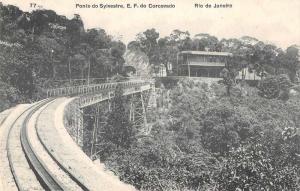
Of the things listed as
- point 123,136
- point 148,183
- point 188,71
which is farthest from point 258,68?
point 148,183

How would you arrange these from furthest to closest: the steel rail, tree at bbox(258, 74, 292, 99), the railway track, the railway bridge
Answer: tree at bbox(258, 74, 292, 99) → the railway bridge → the railway track → the steel rail

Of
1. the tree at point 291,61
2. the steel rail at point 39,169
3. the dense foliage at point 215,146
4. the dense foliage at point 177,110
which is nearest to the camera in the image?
the steel rail at point 39,169

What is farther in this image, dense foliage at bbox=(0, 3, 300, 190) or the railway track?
dense foliage at bbox=(0, 3, 300, 190)

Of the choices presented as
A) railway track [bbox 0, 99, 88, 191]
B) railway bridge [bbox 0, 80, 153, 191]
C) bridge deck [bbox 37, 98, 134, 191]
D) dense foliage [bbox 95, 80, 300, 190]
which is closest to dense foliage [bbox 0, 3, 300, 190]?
dense foliage [bbox 95, 80, 300, 190]

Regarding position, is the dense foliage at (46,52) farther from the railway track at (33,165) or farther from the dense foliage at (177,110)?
the railway track at (33,165)

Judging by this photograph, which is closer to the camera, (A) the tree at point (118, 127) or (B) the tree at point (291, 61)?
(A) the tree at point (118, 127)

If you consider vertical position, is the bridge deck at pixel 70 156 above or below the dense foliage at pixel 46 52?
below

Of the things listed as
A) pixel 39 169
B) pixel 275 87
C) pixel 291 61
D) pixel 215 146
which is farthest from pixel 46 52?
pixel 291 61

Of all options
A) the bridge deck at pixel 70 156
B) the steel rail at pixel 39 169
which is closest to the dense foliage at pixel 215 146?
the bridge deck at pixel 70 156

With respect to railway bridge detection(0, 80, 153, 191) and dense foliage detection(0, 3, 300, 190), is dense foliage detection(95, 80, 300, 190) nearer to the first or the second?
dense foliage detection(0, 3, 300, 190)
